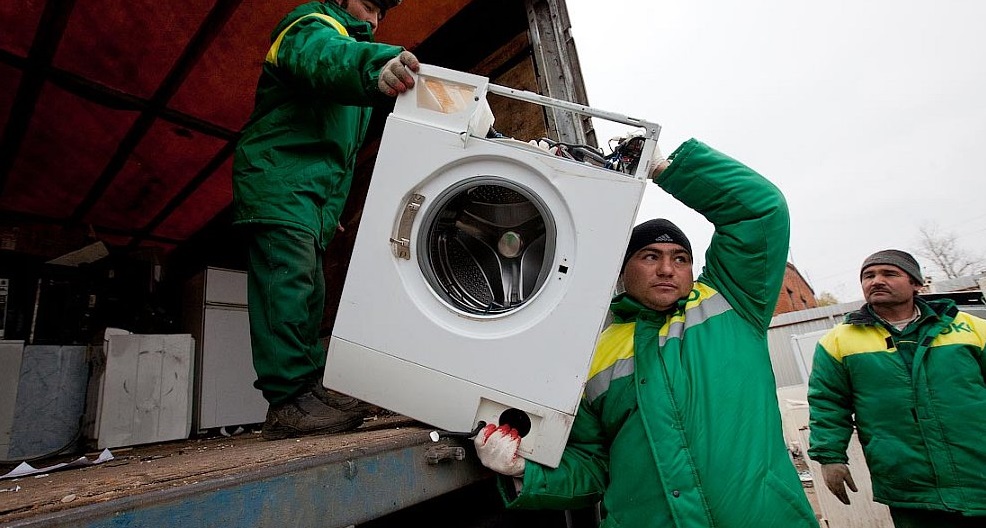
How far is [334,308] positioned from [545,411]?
2.76 meters

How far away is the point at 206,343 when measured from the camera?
10.5 feet

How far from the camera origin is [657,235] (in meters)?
1.47

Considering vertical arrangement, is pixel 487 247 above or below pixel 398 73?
below

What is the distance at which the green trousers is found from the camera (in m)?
1.29

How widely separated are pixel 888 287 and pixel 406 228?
2.34 meters

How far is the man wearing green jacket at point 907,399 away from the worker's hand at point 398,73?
2338 millimetres

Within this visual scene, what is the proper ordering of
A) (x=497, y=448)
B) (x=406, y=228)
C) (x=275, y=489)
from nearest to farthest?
(x=275, y=489) → (x=497, y=448) → (x=406, y=228)

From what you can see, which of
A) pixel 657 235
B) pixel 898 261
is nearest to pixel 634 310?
pixel 657 235

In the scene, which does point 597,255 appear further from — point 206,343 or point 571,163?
point 206,343

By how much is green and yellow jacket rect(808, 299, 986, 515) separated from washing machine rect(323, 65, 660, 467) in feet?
6.08

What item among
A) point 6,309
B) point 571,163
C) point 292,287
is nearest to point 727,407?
point 571,163

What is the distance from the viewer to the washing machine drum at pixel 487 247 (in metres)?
1.23

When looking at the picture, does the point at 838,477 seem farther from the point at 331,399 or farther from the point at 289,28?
the point at 289,28

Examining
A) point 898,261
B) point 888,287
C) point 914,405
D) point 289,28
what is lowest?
point 914,405
